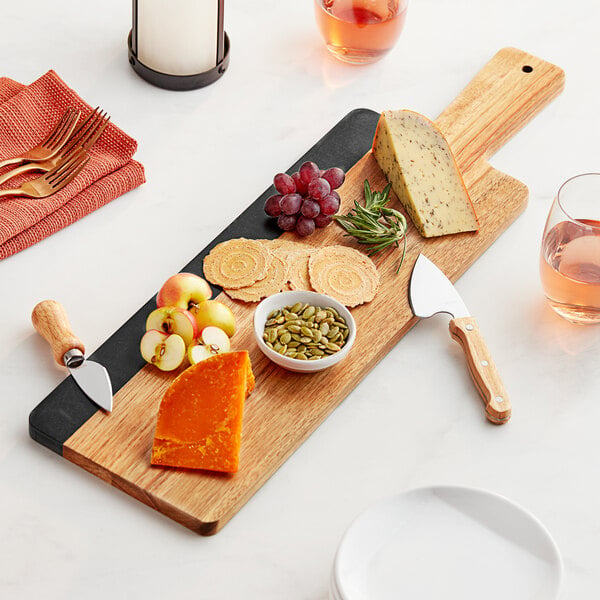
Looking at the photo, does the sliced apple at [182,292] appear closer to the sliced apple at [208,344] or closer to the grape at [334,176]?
the sliced apple at [208,344]

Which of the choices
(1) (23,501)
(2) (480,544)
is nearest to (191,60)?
(1) (23,501)

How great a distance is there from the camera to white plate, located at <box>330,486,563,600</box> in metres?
1.20

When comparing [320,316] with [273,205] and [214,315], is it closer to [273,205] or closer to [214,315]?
[214,315]

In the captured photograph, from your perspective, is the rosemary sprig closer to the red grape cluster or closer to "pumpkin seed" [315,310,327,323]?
the red grape cluster

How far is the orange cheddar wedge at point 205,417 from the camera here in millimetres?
1351

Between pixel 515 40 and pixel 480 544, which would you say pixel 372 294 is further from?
pixel 515 40

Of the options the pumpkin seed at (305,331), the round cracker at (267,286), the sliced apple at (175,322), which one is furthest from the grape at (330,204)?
the sliced apple at (175,322)

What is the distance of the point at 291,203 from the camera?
1.67 metres

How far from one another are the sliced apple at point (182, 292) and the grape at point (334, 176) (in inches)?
12.7

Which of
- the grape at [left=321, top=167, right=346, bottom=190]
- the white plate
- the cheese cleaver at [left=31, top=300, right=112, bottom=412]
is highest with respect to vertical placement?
the cheese cleaver at [left=31, top=300, right=112, bottom=412]

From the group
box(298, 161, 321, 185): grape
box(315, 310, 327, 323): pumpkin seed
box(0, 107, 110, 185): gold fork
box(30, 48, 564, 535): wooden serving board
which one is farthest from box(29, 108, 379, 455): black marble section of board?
box(0, 107, 110, 185): gold fork

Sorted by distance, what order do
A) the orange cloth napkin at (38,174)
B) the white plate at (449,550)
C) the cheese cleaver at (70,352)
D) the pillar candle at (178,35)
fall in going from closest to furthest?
the white plate at (449,550) < the cheese cleaver at (70,352) < the orange cloth napkin at (38,174) < the pillar candle at (178,35)

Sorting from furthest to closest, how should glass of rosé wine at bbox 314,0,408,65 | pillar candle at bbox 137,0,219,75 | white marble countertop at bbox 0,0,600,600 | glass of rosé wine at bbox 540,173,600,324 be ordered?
glass of rosé wine at bbox 314,0,408,65, pillar candle at bbox 137,0,219,75, glass of rosé wine at bbox 540,173,600,324, white marble countertop at bbox 0,0,600,600

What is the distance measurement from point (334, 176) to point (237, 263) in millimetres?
240
